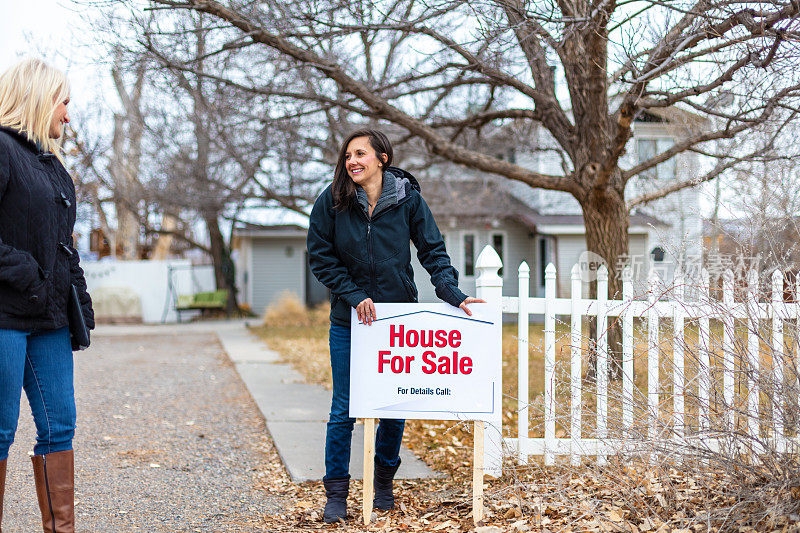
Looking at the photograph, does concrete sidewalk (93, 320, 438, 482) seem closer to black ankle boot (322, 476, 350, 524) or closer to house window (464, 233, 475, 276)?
black ankle boot (322, 476, 350, 524)

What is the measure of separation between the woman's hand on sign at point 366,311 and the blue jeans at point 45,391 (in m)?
1.28

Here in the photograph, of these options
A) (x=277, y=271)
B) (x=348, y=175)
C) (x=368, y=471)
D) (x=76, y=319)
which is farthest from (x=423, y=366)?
(x=277, y=271)

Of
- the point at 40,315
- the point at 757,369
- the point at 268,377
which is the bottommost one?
the point at 268,377

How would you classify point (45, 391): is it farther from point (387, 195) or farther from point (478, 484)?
point (478, 484)

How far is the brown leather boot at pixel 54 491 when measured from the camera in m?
2.96

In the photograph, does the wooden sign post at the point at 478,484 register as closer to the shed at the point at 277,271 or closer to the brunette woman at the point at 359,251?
the brunette woman at the point at 359,251

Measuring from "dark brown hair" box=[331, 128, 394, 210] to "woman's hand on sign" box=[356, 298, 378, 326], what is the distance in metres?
0.48

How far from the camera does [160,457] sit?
5152 millimetres

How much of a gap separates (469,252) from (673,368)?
20.6 m

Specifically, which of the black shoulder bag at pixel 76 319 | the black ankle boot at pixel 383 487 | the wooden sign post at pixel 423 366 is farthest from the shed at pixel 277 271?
the black shoulder bag at pixel 76 319

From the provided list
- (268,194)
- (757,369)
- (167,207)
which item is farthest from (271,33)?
(167,207)

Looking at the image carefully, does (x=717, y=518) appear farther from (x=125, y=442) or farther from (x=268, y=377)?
(x=268, y=377)

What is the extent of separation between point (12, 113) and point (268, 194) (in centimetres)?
1407

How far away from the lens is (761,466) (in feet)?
10.4
